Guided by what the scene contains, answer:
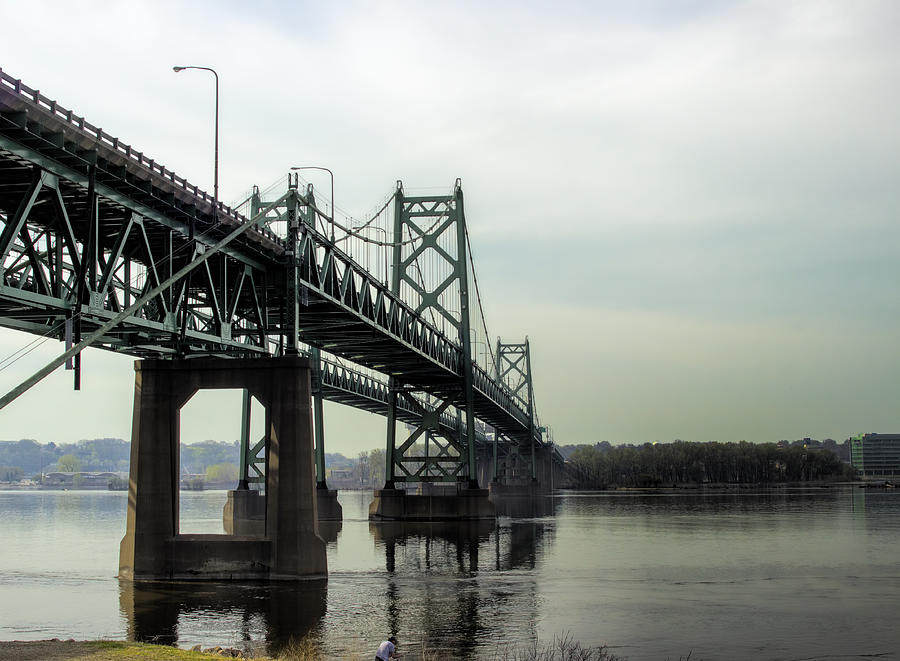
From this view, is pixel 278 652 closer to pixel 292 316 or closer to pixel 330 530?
pixel 292 316

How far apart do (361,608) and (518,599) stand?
5616 millimetres

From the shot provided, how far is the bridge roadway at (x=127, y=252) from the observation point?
2353 cm

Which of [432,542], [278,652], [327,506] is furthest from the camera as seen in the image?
[327,506]

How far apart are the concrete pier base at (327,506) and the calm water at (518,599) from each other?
1954cm

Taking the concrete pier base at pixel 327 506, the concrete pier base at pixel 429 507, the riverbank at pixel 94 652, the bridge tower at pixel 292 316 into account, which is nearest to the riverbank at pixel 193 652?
the riverbank at pixel 94 652

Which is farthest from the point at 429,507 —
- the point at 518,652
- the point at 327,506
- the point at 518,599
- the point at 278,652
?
the point at 278,652

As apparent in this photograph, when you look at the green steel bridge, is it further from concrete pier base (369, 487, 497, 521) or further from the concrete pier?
concrete pier base (369, 487, 497, 521)

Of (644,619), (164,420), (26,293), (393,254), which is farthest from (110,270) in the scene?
(393,254)

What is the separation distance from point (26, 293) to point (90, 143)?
415 centimetres

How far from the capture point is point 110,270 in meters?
25.9

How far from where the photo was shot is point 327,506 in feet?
258

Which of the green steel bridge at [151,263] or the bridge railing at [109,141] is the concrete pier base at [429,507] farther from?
the bridge railing at [109,141]

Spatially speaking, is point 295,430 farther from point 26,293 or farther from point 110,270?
point 26,293

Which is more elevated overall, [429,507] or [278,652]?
[429,507]
